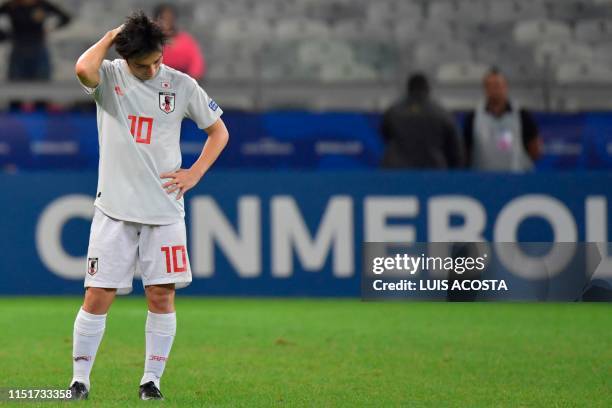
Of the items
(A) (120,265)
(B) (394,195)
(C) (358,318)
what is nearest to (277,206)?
(B) (394,195)

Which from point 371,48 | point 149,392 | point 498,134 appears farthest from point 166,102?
point 371,48

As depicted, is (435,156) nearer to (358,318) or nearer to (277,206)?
(277,206)

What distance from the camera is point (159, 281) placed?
6867 millimetres

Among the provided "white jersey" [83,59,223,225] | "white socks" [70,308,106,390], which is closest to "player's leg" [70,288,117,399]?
"white socks" [70,308,106,390]

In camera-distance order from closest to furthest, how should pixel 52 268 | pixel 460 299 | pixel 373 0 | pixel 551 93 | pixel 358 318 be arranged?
1. pixel 460 299
2. pixel 358 318
3. pixel 52 268
4. pixel 551 93
5. pixel 373 0

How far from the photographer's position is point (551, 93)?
15.6 meters

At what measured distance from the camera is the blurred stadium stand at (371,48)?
1596 cm

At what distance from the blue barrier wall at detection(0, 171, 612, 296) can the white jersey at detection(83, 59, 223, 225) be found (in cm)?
620

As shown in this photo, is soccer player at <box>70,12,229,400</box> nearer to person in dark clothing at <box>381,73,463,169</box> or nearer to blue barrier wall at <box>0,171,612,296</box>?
blue barrier wall at <box>0,171,612,296</box>

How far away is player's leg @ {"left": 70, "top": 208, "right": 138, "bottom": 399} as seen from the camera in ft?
22.3

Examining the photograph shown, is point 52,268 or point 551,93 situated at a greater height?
point 551,93

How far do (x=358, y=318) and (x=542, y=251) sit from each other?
4.48 meters

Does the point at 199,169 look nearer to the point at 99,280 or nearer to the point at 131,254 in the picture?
the point at 131,254

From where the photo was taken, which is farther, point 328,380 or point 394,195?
point 394,195
